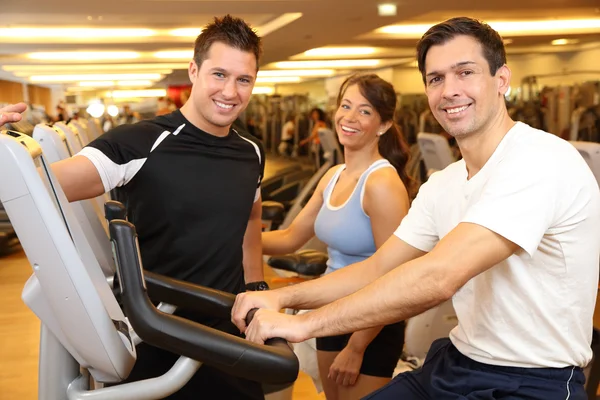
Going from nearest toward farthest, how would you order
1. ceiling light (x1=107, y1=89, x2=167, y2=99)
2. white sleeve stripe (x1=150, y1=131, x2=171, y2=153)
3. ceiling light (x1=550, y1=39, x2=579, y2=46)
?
1. white sleeve stripe (x1=150, y1=131, x2=171, y2=153)
2. ceiling light (x1=550, y1=39, x2=579, y2=46)
3. ceiling light (x1=107, y1=89, x2=167, y2=99)

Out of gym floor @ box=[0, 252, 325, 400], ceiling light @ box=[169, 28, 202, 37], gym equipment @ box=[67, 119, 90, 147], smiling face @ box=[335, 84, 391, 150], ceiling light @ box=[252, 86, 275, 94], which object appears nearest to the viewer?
smiling face @ box=[335, 84, 391, 150]

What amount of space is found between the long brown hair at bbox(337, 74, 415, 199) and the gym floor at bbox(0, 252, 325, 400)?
1.52 m

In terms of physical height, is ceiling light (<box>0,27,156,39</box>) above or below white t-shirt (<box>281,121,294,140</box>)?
above

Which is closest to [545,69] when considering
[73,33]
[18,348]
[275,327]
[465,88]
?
[73,33]

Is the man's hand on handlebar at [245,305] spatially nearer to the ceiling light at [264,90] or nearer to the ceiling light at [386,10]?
the ceiling light at [386,10]

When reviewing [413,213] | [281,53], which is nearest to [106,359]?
[413,213]

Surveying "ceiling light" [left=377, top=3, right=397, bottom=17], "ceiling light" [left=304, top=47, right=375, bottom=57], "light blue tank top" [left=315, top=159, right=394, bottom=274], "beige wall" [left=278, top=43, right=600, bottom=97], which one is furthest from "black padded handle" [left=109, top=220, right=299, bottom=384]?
"ceiling light" [left=304, top=47, right=375, bottom=57]

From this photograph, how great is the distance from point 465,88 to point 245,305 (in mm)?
725

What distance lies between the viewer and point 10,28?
34.7 feet

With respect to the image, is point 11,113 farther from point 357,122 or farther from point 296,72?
Result: point 296,72

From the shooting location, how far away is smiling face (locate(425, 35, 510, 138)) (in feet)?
5.23

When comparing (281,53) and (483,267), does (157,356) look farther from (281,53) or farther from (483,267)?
(281,53)

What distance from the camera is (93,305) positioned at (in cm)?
111

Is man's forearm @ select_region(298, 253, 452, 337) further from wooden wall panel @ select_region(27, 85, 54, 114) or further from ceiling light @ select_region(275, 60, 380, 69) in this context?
wooden wall panel @ select_region(27, 85, 54, 114)
